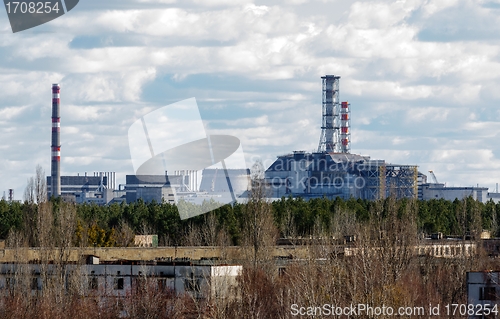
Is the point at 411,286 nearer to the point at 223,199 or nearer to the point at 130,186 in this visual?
the point at 223,199

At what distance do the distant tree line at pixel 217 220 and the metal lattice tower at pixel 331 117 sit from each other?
3509 cm

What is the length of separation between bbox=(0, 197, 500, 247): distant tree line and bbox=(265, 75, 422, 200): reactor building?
86.5 feet

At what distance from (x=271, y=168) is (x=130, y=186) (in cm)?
1936

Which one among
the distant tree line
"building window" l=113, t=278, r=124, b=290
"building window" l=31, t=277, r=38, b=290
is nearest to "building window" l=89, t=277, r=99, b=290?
"building window" l=113, t=278, r=124, b=290

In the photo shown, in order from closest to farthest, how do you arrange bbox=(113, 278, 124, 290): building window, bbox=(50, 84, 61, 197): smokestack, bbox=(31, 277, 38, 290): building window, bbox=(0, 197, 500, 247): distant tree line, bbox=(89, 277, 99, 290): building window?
bbox=(113, 278, 124, 290): building window, bbox=(89, 277, 99, 290): building window, bbox=(31, 277, 38, 290): building window, bbox=(0, 197, 500, 247): distant tree line, bbox=(50, 84, 61, 197): smokestack

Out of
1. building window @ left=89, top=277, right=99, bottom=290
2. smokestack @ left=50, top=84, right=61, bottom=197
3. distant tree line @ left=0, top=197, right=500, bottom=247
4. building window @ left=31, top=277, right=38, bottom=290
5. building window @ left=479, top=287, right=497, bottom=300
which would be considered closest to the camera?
building window @ left=479, top=287, right=497, bottom=300

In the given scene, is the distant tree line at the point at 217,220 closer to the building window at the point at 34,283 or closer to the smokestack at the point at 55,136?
the building window at the point at 34,283

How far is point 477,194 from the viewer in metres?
92.6

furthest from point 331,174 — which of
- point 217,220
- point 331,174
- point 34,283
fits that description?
point 34,283

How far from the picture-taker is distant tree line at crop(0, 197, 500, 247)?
132 feet

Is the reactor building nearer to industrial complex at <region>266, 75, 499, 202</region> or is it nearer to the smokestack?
industrial complex at <region>266, 75, 499, 202</region>

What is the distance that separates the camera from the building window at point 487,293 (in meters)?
Answer: 18.9

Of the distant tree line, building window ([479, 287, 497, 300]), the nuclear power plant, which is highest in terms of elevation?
the nuclear power plant

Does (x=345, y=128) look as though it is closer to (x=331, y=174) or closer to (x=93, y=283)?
(x=331, y=174)
